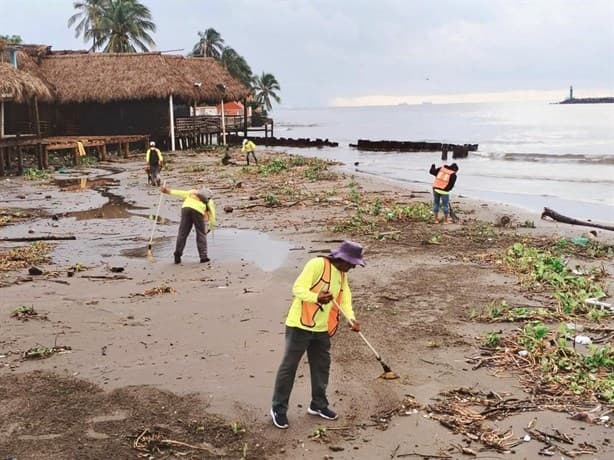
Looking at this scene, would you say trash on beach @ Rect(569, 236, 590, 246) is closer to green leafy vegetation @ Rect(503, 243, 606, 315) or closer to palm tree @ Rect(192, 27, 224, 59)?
green leafy vegetation @ Rect(503, 243, 606, 315)

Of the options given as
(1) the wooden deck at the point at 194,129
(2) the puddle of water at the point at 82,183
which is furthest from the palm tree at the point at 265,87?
(2) the puddle of water at the point at 82,183

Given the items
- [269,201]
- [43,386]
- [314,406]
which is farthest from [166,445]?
[269,201]

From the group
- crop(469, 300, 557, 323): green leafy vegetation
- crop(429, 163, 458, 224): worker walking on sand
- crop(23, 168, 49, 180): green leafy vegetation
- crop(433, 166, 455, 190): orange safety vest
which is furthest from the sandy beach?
crop(23, 168, 49, 180): green leafy vegetation

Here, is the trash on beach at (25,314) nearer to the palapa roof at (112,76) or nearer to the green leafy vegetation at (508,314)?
the green leafy vegetation at (508,314)

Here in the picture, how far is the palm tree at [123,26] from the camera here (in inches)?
1815

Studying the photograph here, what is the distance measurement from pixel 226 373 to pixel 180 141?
32648 millimetres

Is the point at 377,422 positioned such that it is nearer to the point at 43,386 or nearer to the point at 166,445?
the point at 166,445

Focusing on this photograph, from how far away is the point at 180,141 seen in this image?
37188mm

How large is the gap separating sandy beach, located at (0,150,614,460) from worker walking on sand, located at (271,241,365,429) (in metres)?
0.27

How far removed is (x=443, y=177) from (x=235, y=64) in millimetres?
54380

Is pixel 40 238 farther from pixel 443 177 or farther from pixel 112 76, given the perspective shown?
pixel 112 76

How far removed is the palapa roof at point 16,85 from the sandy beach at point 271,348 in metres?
12.8

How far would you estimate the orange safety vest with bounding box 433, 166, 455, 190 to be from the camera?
13.6m

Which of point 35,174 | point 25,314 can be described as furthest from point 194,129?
point 25,314
